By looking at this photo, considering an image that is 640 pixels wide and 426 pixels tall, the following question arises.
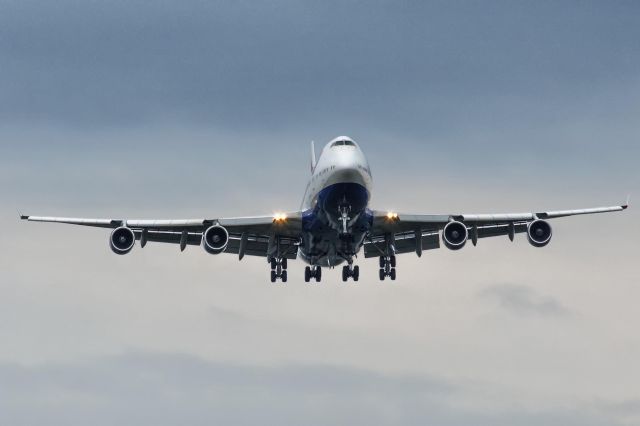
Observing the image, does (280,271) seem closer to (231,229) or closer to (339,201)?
(231,229)

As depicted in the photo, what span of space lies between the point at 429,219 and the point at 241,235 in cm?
1144

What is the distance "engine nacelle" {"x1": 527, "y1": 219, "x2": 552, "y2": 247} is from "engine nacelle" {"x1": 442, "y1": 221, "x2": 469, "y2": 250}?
388cm

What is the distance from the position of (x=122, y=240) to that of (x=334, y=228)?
11673 millimetres

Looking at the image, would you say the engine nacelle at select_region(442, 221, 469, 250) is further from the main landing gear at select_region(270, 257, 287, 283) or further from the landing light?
the main landing gear at select_region(270, 257, 287, 283)

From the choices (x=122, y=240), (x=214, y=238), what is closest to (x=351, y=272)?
(x=214, y=238)

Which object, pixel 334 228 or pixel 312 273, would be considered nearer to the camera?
pixel 334 228

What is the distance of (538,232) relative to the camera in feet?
189

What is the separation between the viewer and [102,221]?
57344 millimetres

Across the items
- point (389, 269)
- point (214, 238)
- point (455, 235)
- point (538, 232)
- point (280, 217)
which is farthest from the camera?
point (389, 269)

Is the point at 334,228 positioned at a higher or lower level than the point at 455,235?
lower

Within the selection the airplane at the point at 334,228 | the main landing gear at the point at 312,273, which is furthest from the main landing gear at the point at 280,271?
the main landing gear at the point at 312,273

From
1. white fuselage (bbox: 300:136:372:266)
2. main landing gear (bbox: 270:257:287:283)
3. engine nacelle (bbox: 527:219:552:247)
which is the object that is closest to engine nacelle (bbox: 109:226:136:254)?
white fuselage (bbox: 300:136:372:266)

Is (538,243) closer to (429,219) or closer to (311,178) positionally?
(429,219)

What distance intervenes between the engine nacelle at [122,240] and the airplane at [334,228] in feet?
0.18
